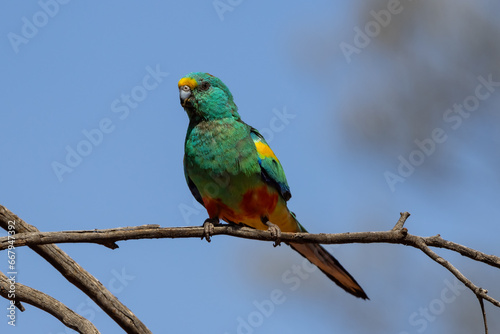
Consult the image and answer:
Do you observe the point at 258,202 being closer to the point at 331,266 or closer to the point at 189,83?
the point at 331,266

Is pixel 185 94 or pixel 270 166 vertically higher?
pixel 185 94

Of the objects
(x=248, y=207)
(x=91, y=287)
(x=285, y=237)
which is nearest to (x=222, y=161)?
(x=248, y=207)

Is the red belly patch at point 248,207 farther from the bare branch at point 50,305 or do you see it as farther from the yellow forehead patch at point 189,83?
the bare branch at point 50,305

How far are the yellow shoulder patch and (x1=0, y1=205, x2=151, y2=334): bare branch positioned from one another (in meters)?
1.84

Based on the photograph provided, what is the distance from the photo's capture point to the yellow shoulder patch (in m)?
5.22

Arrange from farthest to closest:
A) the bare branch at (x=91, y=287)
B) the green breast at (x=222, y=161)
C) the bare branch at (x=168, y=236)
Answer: the green breast at (x=222, y=161) → the bare branch at (x=91, y=287) → the bare branch at (x=168, y=236)

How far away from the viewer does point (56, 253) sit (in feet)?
12.9

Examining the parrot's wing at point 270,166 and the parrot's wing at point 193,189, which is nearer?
the parrot's wing at point 270,166

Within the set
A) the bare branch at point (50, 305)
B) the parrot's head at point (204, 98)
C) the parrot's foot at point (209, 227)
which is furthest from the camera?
the parrot's head at point (204, 98)

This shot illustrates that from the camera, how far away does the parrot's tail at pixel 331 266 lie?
4.99 meters

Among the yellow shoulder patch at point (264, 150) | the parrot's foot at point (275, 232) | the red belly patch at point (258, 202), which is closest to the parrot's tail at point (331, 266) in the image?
the parrot's foot at point (275, 232)

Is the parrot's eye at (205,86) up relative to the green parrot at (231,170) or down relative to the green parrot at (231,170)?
up

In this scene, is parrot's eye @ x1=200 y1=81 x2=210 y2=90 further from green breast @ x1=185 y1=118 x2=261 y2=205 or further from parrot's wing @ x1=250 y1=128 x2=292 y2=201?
parrot's wing @ x1=250 y1=128 x2=292 y2=201

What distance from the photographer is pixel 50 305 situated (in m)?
3.82
